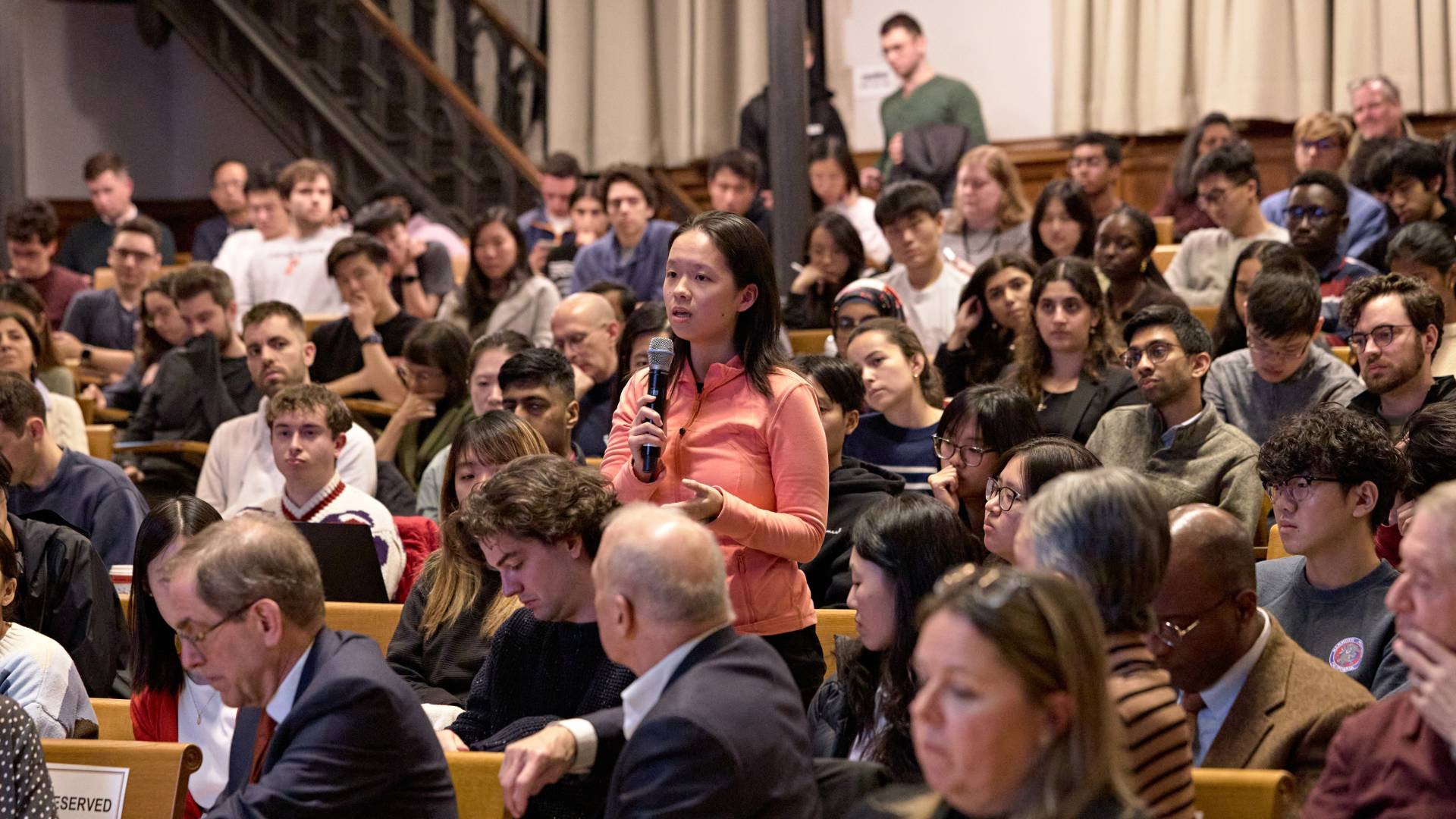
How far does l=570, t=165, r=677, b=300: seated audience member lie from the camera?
647 cm

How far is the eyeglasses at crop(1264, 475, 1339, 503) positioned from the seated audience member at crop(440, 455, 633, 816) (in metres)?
1.16

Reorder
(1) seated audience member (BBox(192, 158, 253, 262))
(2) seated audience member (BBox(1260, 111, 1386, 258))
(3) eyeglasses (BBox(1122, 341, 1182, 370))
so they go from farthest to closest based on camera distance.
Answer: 1. (1) seated audience member (BBox(192, 158, 253, 262))
2. (2) seated audience member (BBox(1260, 111, 1386, 258))
3. (3) eyeglasses (BBox(1122, 341, 1182, 370))

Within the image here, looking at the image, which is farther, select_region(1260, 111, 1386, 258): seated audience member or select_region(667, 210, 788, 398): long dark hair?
select_region(1260, 111, 1386, 258): seated audience member

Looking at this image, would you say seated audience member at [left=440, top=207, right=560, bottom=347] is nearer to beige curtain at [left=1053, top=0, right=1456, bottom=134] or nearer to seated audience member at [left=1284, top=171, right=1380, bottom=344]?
seated audience member at [left=1284, top=171, right=1380, bottom=344]

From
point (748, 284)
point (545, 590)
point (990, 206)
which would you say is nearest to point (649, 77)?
point (990, 206)

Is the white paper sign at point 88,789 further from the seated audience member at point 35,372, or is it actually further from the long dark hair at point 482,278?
the long dark hair at point 482,278

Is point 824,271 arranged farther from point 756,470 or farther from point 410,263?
point 756,470

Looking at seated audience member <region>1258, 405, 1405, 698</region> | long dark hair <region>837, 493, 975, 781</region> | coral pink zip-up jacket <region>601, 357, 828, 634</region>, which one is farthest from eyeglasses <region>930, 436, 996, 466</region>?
long dark hair <region>837, 493, 975, 781</region>

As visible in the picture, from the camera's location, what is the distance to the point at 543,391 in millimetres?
4020

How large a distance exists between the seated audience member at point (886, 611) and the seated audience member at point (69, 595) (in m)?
1.78

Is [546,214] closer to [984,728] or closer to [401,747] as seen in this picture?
[401,747]

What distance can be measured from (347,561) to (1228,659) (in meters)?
2.10

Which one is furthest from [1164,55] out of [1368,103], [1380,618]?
[1380,618]

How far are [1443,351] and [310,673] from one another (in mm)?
3047
